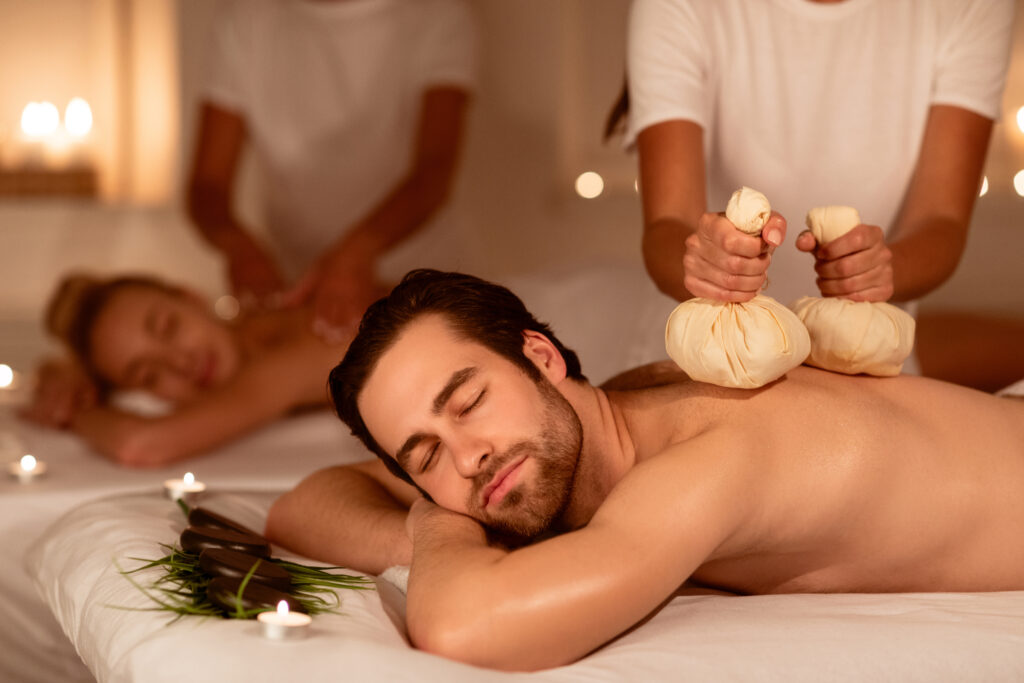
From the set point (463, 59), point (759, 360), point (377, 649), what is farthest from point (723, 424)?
point (463, 59)

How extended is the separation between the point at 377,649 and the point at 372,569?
44cm

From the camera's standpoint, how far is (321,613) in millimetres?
1274

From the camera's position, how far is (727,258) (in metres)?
1.24

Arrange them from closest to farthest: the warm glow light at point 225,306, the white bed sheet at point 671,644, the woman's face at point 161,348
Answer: the white bed sheet at point 671,644, the woman's face at point 161,348, the warm glow light at point 225,306

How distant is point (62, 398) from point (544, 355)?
184 cm

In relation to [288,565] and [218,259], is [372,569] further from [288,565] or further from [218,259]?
[218,259]

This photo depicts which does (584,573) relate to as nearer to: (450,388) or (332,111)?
(450,388)

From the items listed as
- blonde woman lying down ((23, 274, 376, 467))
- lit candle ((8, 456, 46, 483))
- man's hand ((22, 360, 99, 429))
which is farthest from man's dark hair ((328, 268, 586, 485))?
man's hand ((22, 360, 99, 429))

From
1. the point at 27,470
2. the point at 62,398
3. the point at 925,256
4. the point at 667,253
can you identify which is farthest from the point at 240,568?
the point at 62,398

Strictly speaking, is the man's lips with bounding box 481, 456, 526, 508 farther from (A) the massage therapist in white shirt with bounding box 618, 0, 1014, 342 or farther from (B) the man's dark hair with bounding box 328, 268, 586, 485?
(A) the massage therapist in white shirt with bounding box 618, 0, 1014, 342

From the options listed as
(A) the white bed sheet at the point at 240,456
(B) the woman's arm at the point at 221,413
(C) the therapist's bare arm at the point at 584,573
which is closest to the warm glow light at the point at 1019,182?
(A) the white bed sheet at the point at 240,456

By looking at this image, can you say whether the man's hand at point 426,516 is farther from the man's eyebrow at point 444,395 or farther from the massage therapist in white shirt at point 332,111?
the massage therapist in white shirt at point 332,111

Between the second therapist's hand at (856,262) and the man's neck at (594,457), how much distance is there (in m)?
0.32

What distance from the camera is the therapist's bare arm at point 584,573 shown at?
3.71 ft
